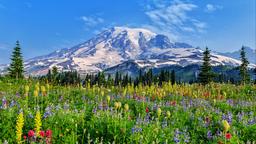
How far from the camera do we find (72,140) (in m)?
6.71

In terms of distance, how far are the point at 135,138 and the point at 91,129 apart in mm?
1366

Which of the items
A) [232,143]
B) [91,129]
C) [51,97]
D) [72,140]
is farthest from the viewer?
[51,97]

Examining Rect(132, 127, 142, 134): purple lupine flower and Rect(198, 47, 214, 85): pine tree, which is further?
Rect(198, 47, 214, 85): pine tree

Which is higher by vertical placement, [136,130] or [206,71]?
[206,71]

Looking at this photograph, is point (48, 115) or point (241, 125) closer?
point (48, 115)

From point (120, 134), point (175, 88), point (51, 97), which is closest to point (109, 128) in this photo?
point (120, 134)

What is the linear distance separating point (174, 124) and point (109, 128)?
7.06ft

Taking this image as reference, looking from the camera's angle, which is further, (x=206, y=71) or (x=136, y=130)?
(x=206, y=71)

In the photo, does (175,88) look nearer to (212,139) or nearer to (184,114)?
(184,114)

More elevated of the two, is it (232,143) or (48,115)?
(48,115)

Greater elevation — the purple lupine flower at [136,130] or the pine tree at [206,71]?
the pine tree at [206,71]

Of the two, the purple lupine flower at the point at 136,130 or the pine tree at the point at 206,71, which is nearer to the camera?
the purple lupine flower at the point at 136,130

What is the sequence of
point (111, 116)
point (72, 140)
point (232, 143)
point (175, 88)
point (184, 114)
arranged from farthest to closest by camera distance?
point (175, 88) → point (184, 114) → point (111, 116) → point (232, 143) → point (72, 140)

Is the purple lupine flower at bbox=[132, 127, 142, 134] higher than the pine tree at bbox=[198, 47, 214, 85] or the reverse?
the reverse
